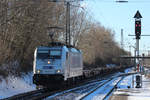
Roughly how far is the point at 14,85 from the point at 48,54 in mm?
3620

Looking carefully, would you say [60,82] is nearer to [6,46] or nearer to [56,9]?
[6,46]

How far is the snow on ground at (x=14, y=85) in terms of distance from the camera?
20.1 m

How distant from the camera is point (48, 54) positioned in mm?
21703

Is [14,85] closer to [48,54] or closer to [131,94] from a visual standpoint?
[48,54]

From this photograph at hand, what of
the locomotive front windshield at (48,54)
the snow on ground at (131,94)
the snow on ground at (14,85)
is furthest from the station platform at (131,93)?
the snow on ground at (14,85)

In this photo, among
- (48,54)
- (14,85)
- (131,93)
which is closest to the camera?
(131,93)

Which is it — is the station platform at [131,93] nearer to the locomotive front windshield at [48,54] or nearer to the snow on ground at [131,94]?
the snow on ground at [131,94]

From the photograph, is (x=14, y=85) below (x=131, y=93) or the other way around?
the other way around

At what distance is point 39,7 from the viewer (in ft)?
93.7

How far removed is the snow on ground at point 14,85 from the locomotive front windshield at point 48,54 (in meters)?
2.81

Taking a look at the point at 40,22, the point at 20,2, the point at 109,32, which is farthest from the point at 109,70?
the point at 20,2

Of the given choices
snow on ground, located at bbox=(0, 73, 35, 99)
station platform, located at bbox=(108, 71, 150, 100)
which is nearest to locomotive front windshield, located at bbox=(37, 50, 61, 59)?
snow on ground, located at bbox=(0, 73, 35, 99)

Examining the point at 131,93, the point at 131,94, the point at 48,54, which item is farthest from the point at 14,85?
the point at 131,94

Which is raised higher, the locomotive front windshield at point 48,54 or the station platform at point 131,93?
the locomotive front windshield at point 48,54
